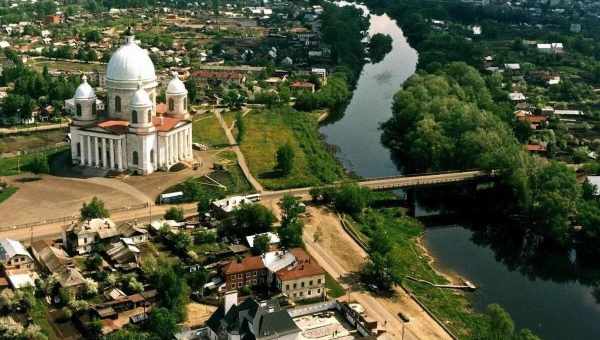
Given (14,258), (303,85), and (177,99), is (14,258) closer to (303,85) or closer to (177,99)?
(177,99)

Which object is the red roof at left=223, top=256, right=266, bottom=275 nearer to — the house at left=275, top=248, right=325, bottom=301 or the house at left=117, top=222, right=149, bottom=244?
the house at left=275, top=248, right=325, bottom=301

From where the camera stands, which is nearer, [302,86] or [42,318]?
[42,318]

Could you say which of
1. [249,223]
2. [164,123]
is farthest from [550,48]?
[249,223]

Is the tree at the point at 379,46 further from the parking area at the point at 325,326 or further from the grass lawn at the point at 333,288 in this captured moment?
the parking area at the point at 325,326

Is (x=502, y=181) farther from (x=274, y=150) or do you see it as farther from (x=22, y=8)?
(x=22, y=8)

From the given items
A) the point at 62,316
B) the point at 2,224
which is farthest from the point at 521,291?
the point at 2,224

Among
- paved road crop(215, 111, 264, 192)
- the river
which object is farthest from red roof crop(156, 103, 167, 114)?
the river

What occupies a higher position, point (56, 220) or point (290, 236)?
point (290, 236)
